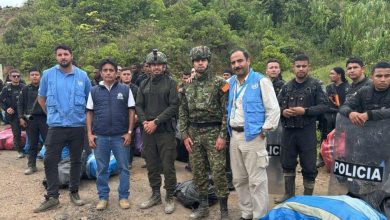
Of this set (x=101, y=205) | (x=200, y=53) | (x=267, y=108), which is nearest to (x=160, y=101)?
(x=200, y=53)

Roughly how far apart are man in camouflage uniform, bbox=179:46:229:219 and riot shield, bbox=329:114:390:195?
1228mm

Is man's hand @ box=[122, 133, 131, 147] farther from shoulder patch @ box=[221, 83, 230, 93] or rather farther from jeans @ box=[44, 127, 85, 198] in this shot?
shoulder patch @ box=[221, 83, 230, 93]

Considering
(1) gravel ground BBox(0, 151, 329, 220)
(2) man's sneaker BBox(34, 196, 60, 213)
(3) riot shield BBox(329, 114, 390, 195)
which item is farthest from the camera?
(2) man's sneaker BBox(34, 196, 60, 213)

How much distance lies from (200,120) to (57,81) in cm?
189

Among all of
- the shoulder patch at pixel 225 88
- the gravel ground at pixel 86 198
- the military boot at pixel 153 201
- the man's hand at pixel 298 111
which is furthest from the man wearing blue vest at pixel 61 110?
the man's hand at pixel 298 111

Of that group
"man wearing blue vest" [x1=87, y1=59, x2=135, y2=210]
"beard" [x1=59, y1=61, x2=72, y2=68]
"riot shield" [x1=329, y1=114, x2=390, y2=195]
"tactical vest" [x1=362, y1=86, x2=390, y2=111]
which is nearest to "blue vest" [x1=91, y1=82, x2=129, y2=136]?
"man wearing blue vest" [x1=87, y1=59, x2=135, y2=210]

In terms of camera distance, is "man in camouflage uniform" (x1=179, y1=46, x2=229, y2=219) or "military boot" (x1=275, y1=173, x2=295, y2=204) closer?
"man in camouflage uniform" (x1=179, y1=46, x2=229, y2=219)

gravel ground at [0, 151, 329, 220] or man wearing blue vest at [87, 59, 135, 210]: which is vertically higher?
man wearing blue vest at [87, 59, 135, 210]

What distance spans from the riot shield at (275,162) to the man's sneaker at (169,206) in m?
1.38

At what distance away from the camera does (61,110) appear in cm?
476

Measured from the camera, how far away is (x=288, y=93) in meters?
4.71

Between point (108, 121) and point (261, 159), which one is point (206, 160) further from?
point (108, 121)

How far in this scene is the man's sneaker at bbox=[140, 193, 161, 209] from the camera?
485 cm

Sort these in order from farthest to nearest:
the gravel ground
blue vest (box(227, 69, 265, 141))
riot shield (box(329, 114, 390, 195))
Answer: the gravel ground
blue vest (box(227, 69, 265, 141))
riot shield (box(329, 114, 390, 195))
